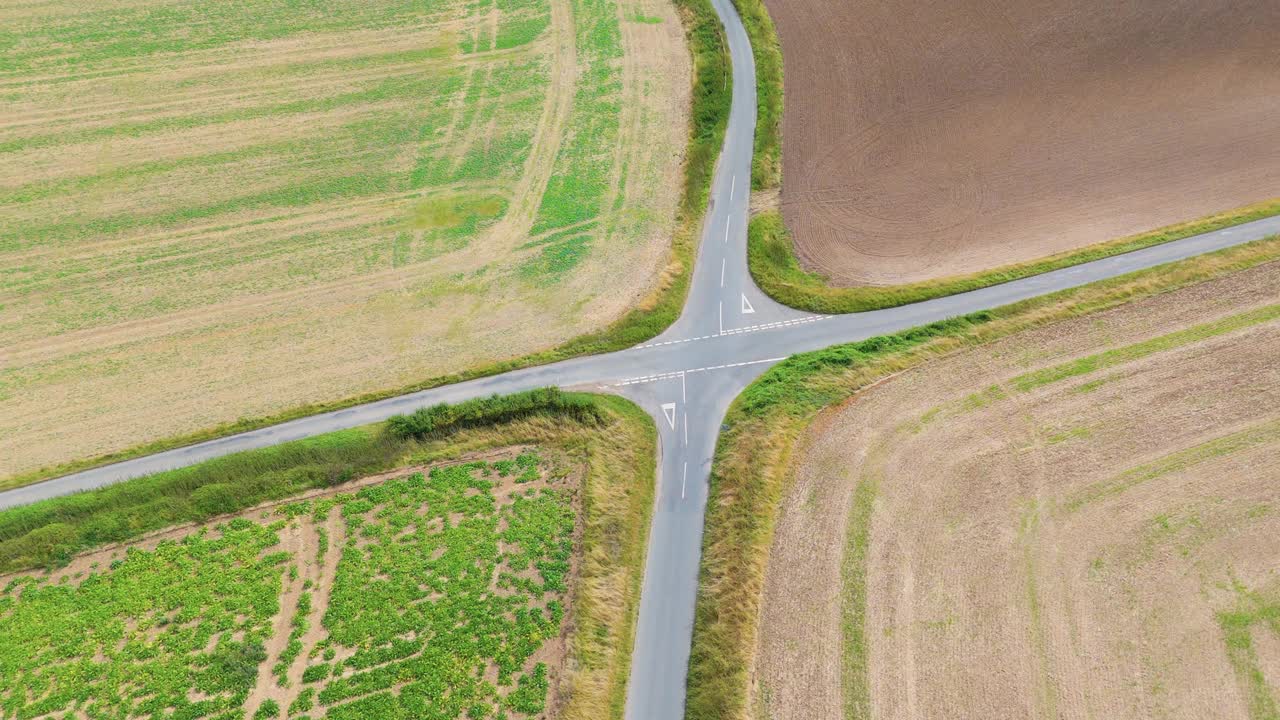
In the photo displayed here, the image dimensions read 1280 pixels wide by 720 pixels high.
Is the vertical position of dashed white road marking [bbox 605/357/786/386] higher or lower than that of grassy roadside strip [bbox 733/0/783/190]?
lower

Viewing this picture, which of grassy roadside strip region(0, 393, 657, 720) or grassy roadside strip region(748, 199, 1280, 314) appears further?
grassy roadside strip region(748, 199, 1280, 314)

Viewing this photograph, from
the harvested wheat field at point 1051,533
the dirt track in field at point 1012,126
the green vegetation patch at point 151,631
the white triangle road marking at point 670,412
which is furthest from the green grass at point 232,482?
the dirt track in field at point 1012,126

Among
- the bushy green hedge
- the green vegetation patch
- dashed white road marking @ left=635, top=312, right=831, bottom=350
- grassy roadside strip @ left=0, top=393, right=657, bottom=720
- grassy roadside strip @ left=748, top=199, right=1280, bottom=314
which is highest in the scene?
grassy roadside strip @ left=748, top=199, right=1280, bottom=314

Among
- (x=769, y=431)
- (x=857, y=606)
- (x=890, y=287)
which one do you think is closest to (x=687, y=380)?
(x=769, y=431)

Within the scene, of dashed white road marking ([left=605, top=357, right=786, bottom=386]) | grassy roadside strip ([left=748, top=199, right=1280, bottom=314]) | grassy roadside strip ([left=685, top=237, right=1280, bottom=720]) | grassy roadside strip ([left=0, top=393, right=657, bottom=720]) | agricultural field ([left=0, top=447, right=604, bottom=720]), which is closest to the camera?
agricultural field ([left=0, top=447, right=604, bottom=720])

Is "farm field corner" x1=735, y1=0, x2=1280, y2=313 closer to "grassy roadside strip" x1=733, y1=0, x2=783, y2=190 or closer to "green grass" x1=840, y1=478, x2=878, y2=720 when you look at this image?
"grassy roadside strip" x1=733, y1=0, x2=783, y2=190

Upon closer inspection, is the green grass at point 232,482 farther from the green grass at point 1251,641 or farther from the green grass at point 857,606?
the green grass at point 1251,641

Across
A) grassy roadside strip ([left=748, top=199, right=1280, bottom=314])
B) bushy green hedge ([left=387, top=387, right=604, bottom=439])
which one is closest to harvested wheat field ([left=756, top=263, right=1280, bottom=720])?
grassy roadside strip ([left=748, top=199, right=1280, bottom=314])
